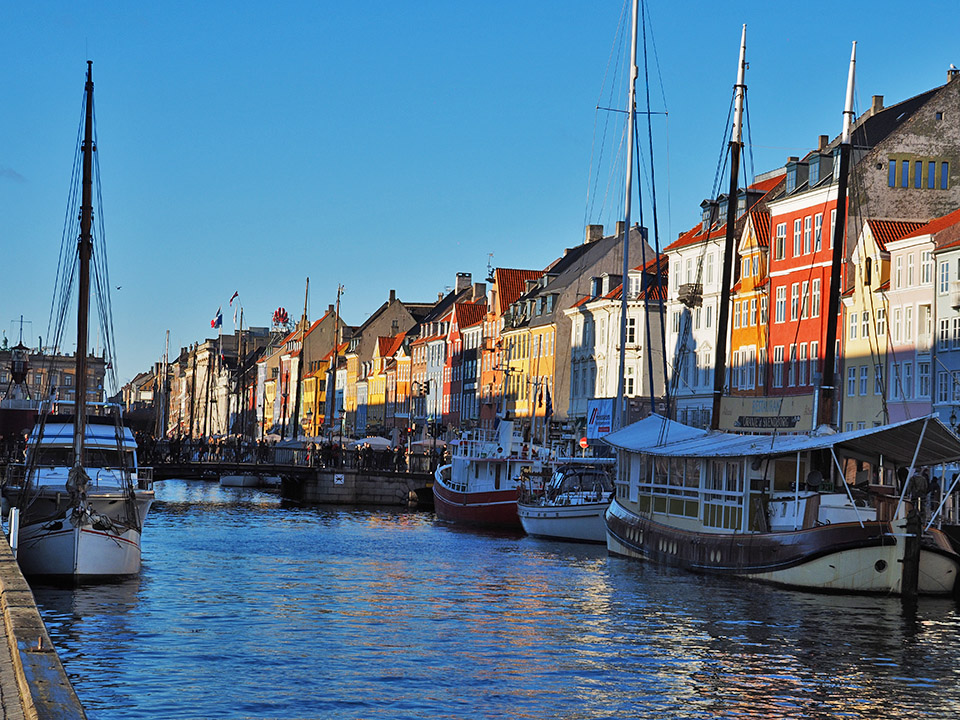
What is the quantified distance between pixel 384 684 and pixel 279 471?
2953 inches

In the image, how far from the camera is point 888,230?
3152 inches

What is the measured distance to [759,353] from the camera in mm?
90750

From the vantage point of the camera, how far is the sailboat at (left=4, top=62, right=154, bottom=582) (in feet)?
129

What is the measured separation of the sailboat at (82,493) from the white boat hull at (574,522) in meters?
22.2

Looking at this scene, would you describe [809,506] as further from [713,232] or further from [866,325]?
[713,232]

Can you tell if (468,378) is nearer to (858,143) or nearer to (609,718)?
(858,143)

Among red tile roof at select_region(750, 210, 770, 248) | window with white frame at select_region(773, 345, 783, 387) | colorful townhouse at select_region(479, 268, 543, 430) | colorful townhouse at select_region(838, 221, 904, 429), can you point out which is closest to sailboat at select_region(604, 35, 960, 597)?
colorful townhouse at select_region(838, 221, 904, 429)

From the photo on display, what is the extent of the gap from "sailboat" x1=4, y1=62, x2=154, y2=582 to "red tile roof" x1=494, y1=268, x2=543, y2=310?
86072mm

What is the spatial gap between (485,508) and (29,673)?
206 feet

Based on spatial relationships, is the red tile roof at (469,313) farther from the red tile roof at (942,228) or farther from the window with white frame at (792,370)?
the red tile roof at (942,228)

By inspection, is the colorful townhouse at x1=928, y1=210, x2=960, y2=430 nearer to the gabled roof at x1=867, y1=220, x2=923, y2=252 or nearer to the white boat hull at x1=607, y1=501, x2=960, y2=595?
the gabled roof at x1=867, y1=220, x2=923, y2=252

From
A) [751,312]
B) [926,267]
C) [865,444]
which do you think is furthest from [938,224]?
[865,444]

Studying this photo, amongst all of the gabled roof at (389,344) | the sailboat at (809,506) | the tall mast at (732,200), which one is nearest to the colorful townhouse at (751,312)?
the tall mast at (732,200)

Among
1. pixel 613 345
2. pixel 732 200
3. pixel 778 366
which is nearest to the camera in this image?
pixel 732 200
